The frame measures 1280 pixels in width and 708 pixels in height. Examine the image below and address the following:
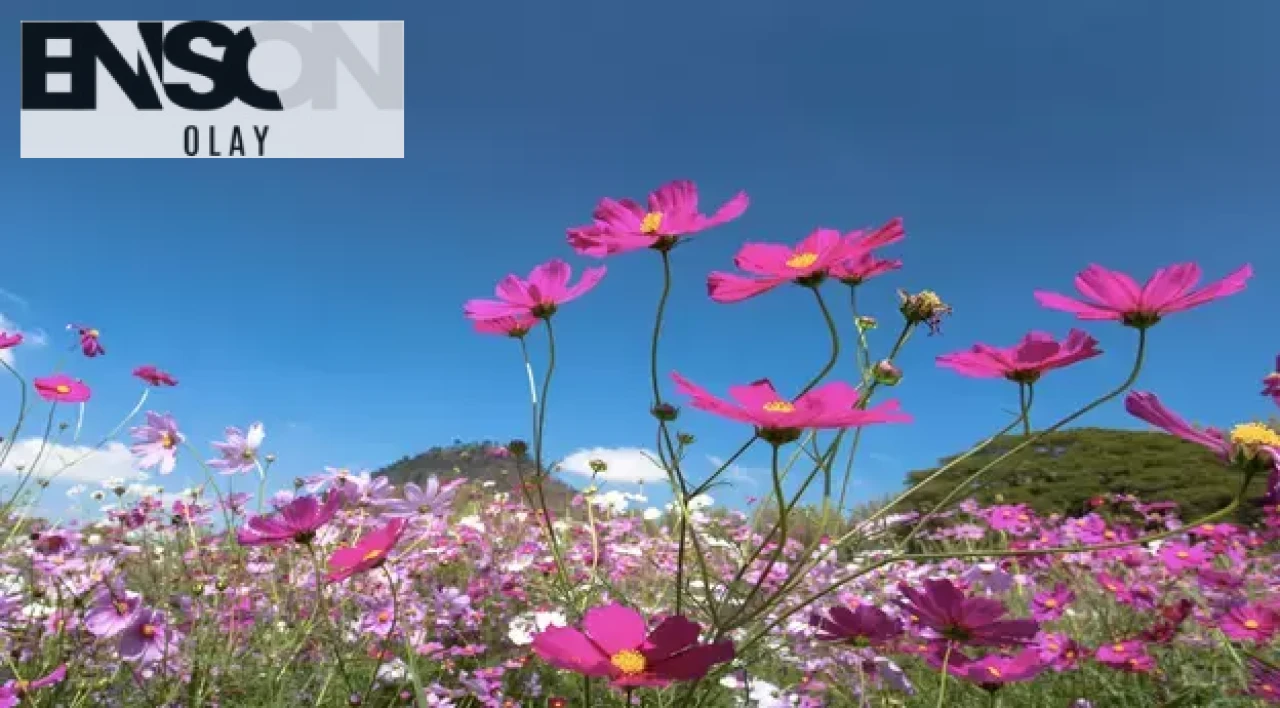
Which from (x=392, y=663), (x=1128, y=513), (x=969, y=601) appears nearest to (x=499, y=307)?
(x=969, y=601)

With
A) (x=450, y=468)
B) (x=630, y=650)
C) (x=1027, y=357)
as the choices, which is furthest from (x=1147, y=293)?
(x=450, y=468)

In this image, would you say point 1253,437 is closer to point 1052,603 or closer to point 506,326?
point 506,326

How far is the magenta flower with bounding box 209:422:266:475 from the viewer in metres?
1.49

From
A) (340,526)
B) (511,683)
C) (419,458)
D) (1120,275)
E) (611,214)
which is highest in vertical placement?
(419,458)

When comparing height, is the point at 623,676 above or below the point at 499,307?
below

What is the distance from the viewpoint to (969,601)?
3.83ft

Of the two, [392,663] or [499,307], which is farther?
[392,663]

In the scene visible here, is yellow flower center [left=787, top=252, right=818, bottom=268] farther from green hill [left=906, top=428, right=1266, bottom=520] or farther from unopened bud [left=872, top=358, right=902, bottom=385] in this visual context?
green hill [left=906, top=428, right=1266, bottom=520]

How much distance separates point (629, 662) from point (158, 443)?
48.9 inches

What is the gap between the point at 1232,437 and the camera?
997 mm

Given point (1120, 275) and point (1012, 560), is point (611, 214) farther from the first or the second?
point (1012, 560)

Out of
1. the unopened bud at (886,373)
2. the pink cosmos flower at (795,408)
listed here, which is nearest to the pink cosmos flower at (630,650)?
the pink cosmos flower at (795,408)

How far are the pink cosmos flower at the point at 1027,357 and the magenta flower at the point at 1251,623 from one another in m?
1.39

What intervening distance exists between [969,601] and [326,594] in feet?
6.31
